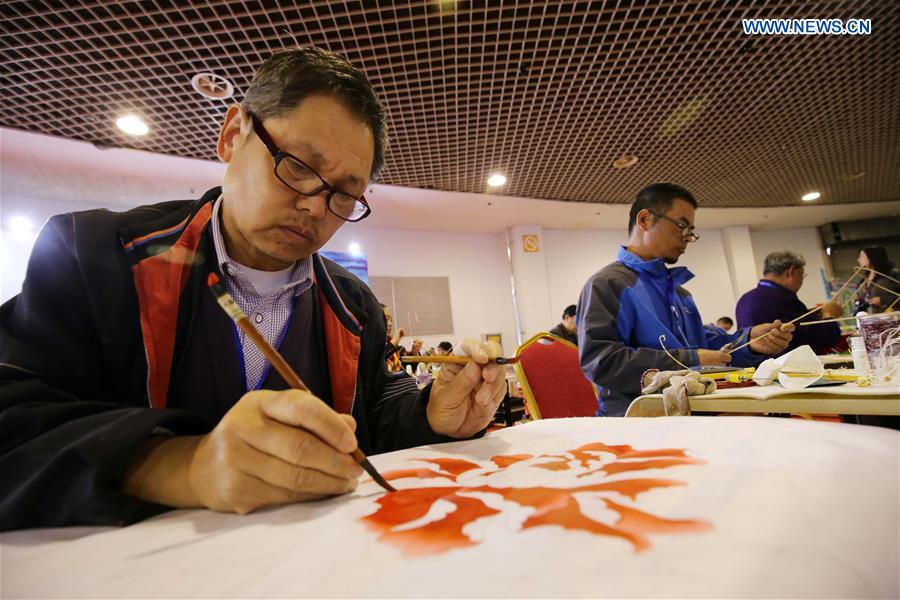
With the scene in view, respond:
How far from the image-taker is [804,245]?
955 cm

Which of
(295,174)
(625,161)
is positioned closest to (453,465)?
(295,174)

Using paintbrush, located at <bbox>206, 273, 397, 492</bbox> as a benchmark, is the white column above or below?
above

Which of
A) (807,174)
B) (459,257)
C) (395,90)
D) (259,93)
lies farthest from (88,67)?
(807,174)

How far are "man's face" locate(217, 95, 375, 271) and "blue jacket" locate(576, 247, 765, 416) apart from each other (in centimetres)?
139

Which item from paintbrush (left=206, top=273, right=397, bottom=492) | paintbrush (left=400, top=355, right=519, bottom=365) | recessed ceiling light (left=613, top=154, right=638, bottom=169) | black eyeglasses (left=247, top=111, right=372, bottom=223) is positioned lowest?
paintbrush (left=400, top=355, right=519, bottom=365)

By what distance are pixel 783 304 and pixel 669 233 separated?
164 centimetres

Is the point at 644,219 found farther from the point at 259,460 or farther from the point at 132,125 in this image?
the point at 132,125

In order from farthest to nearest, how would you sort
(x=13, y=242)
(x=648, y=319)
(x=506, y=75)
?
1. (x=13, y=242)
2. (x=506, y=75)
3. (x=648, y=319)

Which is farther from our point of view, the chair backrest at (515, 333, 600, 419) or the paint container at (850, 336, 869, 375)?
the chair backrest at (515, 333, 600, 419)

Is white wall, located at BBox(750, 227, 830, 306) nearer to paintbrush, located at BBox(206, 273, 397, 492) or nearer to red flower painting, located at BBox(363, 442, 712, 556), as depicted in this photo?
red flower painting, located at BBox(363, 442, 712, 556)

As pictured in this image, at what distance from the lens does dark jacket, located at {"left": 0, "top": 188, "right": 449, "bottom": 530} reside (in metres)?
0.51

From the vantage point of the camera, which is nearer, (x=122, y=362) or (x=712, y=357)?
(x=122, y=362)

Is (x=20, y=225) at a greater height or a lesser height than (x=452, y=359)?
greater

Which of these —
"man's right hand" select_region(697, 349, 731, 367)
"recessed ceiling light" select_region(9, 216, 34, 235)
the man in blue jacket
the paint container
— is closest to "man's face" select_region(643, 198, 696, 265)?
the man in blue jacket
